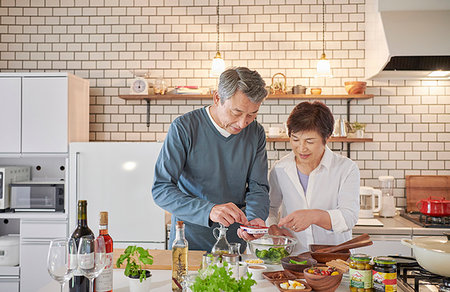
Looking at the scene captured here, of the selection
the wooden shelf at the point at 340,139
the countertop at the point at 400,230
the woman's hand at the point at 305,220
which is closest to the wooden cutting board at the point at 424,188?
the wooden shelf at the point at 340,139

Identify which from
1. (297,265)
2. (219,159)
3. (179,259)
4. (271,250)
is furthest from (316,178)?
(179,259)

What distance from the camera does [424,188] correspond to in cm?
466

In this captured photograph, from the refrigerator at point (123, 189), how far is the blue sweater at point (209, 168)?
1.55m

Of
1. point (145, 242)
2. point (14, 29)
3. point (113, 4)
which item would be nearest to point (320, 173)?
point (145, 242)

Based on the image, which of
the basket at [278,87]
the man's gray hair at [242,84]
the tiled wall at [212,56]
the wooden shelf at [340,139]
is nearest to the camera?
the man's gray hair at [242,84]

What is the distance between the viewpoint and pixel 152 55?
16.1ft

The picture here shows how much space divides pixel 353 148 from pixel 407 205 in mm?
779

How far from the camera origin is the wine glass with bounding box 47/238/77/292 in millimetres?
1545

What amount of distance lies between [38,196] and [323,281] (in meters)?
3.36

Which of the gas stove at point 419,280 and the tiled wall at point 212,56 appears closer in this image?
the gas stove at point 419,280

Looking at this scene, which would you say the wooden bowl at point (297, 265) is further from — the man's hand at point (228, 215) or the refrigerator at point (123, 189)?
the refrigerator at point (123, 189)

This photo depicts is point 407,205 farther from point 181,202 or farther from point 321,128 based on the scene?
point 181,202

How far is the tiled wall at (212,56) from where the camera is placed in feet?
15.6

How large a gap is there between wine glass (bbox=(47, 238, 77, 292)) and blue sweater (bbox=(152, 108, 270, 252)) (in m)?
0.93
